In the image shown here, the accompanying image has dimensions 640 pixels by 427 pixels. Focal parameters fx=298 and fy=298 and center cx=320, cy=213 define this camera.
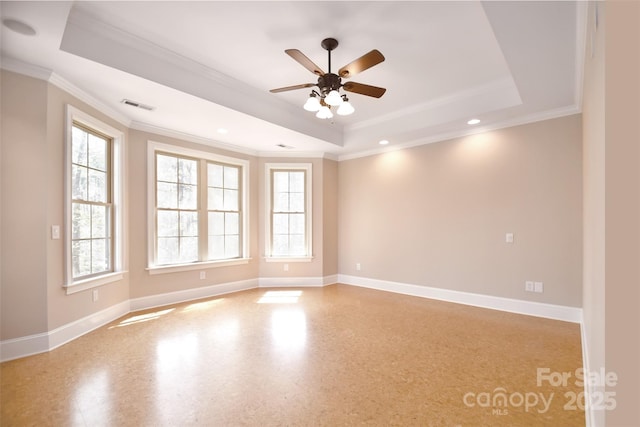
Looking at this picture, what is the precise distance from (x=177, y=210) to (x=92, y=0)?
118 inches

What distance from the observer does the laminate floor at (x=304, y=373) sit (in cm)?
201

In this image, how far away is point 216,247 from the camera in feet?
17.5

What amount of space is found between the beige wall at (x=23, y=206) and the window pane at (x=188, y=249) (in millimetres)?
2002

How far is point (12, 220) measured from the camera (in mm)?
2791

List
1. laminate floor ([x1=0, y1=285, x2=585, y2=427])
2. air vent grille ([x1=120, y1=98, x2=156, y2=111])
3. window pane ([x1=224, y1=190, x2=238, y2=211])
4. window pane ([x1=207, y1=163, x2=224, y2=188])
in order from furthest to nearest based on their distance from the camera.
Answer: window pane ([x1=224, y1=190, x2=238, y2=211]) → window pane ([x1=207, y1=163, x2=224, y2=188]) → air vent grille ([x1=120, y1=98, x2=156, y2=111]) → laminate floor ([x1=0, y1=285, x2=585, y2=427])

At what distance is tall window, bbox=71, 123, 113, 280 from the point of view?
11.3 feet

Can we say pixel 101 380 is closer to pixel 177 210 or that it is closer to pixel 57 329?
pixel 57 329

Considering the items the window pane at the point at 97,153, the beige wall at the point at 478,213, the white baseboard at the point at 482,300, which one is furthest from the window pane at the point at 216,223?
the white baseboard at the point at 482,300

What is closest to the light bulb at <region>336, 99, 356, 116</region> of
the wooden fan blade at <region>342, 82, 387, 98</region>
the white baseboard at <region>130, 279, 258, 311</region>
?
the wooden fan blade at <region>342, 82, 387, 98</region>

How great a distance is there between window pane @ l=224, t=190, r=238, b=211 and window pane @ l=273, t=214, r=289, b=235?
83 centimetres

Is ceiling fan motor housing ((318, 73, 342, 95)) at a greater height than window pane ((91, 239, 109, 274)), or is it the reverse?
ceiling fan motor housing ((318, 73, 342, 95))

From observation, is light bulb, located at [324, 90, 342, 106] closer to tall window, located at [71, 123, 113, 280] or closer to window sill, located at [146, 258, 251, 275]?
tall window, located at [71, 123, 113, 280]

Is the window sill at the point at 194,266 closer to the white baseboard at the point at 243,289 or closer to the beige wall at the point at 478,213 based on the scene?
the white baseboard at the point at 243,289

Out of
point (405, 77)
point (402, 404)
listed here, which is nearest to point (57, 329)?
point (402, 404)
